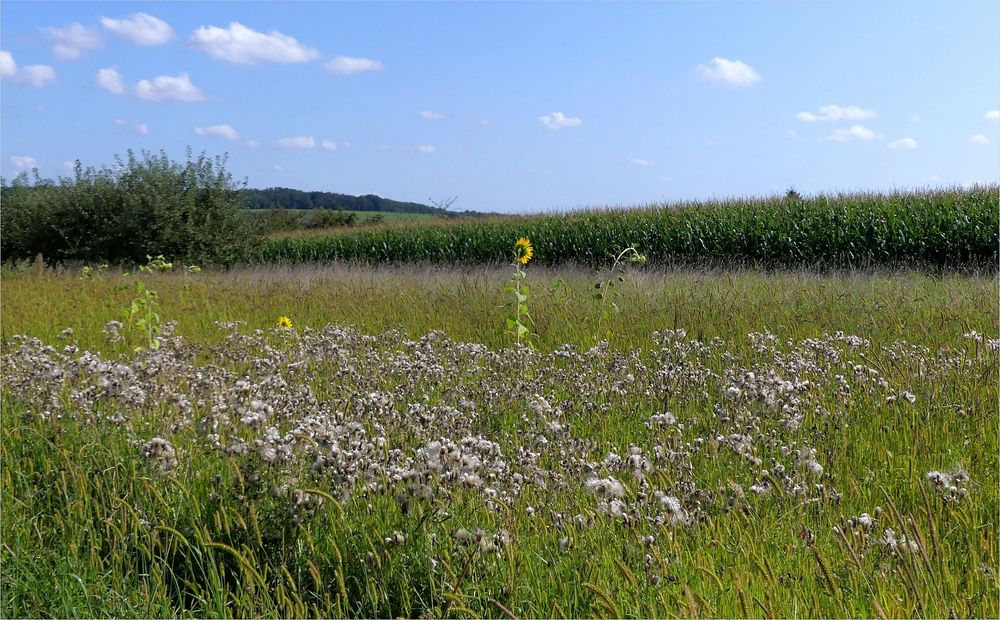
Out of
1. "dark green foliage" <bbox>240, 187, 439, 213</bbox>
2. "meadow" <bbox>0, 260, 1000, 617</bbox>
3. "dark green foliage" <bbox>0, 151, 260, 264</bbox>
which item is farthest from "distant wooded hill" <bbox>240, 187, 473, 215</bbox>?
"meadow" <bbox>0, 260, 1000, 617</bbox>

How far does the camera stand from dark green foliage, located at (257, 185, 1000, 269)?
20875mm

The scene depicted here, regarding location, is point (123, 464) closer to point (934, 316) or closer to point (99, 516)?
point (99, 516)

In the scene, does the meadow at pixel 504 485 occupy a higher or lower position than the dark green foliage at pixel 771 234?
lower

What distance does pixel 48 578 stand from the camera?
10.3ft

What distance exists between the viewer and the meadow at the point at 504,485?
8.82 feet

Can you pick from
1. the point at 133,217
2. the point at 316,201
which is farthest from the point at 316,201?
the point at 133,217

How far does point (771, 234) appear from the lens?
891 inches

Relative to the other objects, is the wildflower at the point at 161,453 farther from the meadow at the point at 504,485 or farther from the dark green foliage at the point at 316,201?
the dark green foliage at the point at 316,201

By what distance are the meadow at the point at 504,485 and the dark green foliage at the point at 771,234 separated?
14339 millimetres

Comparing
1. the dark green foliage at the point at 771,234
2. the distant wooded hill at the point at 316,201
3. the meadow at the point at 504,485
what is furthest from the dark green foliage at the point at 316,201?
the meadow at the point at 504,485

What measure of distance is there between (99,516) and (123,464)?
1.71 feet

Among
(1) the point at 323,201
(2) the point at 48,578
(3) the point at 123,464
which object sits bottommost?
(2) the point at 48,578

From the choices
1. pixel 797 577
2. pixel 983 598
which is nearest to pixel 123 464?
pixel 797 577

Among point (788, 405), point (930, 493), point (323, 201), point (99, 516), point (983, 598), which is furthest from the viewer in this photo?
point (323, 201)
